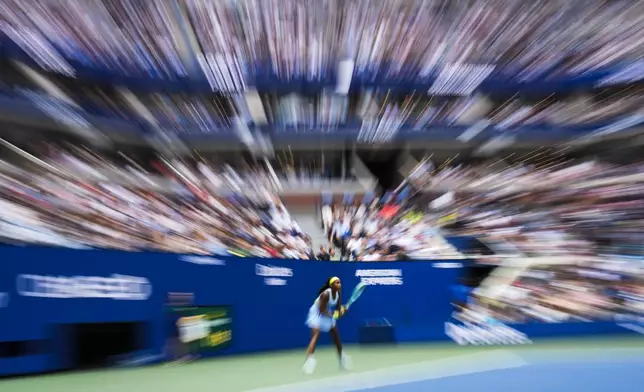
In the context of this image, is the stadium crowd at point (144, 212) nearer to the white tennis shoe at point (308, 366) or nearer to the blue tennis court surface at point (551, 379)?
the white tennis shoe at point (308, 366)

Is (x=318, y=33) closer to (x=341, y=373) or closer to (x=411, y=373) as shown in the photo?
(x=341, y=373)

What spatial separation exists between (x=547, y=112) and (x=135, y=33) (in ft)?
36.0

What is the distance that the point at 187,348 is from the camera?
30.2 feet

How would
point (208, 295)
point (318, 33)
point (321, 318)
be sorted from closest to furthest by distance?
point (321, 318) → point (208, 295) → point (318, 33)

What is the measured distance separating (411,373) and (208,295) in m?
3.44

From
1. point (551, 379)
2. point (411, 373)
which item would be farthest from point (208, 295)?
point (551, 379)

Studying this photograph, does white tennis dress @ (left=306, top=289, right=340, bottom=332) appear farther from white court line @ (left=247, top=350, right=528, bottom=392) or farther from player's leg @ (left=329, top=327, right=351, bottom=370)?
white court line @ (left=247, top=350, right=528, bottom=392)

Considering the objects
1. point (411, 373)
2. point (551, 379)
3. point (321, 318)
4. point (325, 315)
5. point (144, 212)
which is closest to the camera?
point (551, 379)

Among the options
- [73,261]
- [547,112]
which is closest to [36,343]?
[73,261]

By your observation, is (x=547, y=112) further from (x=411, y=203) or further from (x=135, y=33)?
(x=135, y=33)

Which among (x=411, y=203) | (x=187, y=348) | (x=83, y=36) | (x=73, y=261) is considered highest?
(x=83, y=36)

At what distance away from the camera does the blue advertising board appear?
7.16 m

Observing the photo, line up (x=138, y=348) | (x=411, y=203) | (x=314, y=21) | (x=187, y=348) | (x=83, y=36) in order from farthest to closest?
(x=411, y=203) → (x=314, y=21) → (x=83, y=36) → (x=187, y=348) → (x=138, y=348)

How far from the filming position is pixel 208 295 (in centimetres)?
965
